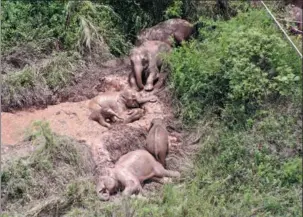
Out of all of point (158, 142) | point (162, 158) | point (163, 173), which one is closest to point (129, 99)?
point (158, 142)

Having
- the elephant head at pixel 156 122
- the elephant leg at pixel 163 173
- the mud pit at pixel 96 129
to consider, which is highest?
the elephant head at pixel 156 122

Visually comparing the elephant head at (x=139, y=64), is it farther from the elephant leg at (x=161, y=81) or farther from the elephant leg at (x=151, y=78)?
the elephant leg at (x=161, y=81)

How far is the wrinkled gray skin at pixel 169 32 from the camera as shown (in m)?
9.81

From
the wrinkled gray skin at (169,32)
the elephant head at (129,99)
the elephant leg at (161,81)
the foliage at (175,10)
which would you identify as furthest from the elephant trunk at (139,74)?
the foliage at (175,10)

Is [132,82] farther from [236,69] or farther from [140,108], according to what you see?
[236,69]

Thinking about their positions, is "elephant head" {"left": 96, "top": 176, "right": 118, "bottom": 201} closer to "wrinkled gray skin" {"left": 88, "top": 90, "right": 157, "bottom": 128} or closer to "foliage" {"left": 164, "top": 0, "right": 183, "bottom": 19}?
"wrinkled gray skin" {"left": 88, "top": 90, "right": 157, "bottom": 128}

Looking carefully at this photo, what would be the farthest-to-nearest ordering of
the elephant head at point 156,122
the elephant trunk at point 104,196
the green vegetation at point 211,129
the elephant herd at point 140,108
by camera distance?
→ the elephant head at point 156,122
the elephant herd at point 140,108
the elephant trunk at point 104,196
the green vegetation at point 211,129

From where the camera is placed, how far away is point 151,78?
30.3 feet

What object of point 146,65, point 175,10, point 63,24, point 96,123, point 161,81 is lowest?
point 96,123

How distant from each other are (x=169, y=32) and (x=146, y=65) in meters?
0.74

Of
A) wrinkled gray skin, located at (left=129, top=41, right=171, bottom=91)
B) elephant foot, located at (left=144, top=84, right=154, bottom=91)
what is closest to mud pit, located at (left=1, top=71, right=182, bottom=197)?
elephant foot, located at (left=144, top=84, right=154, bottom=91)

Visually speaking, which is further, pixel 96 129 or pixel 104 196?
pixel 96 129

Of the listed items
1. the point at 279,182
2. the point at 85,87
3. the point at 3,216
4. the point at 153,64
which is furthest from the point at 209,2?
the point at 3,216

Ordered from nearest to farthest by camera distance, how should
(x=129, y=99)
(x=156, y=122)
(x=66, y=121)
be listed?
(x=156, y=122) < (x=66, y=121) < (x=129, y=99)
